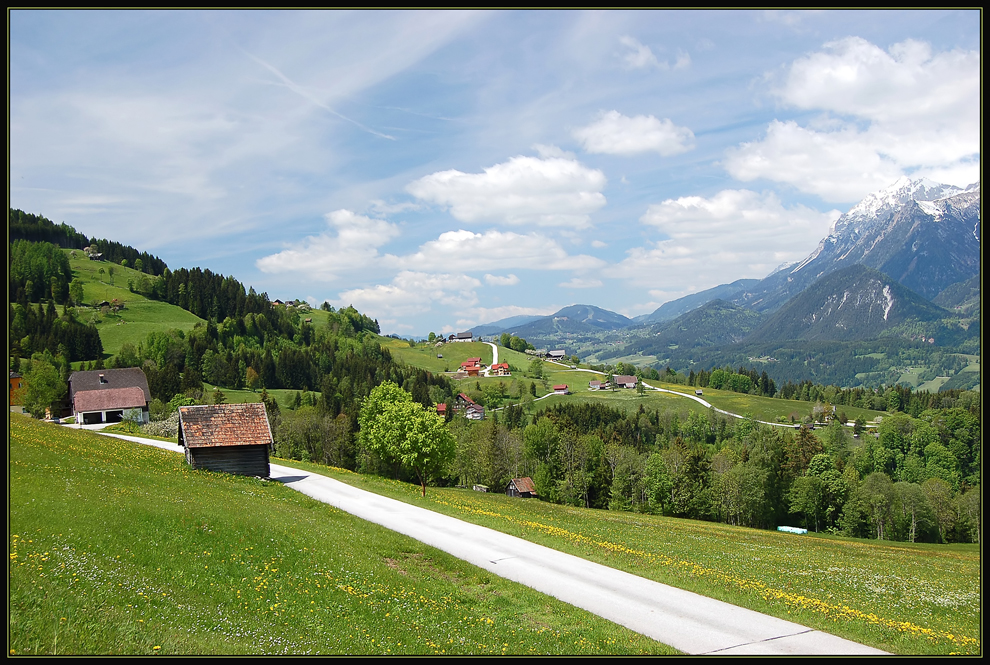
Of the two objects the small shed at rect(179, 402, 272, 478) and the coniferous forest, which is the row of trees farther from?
the small shed at rect(179, 402, 272, 478)

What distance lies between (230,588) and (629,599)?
1335cm

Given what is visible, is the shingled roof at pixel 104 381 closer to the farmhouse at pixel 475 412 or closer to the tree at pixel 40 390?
the tree at pixel 40 390

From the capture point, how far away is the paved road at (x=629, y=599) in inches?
658

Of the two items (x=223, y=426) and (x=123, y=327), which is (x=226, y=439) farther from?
(x=123, y=327)

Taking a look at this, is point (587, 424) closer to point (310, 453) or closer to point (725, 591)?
point (310, 453)

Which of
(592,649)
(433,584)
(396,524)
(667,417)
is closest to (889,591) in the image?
(592,649)

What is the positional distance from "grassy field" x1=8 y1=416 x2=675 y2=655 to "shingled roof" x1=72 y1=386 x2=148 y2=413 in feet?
276

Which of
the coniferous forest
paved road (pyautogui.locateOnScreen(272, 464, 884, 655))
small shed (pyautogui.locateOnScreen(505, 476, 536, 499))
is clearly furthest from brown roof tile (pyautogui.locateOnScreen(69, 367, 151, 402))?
paved road (pyautogui.locateOnScreen(272, 464, 884, 655))

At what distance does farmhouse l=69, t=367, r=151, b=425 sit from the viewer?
3868 inches

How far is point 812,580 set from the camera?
26047 mm

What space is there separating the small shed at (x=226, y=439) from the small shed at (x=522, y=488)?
219 feet

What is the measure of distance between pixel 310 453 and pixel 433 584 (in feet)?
291

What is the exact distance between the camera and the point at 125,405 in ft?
332

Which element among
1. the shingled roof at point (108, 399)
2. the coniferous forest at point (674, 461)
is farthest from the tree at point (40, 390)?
the shingled roof at point (108, 399)
